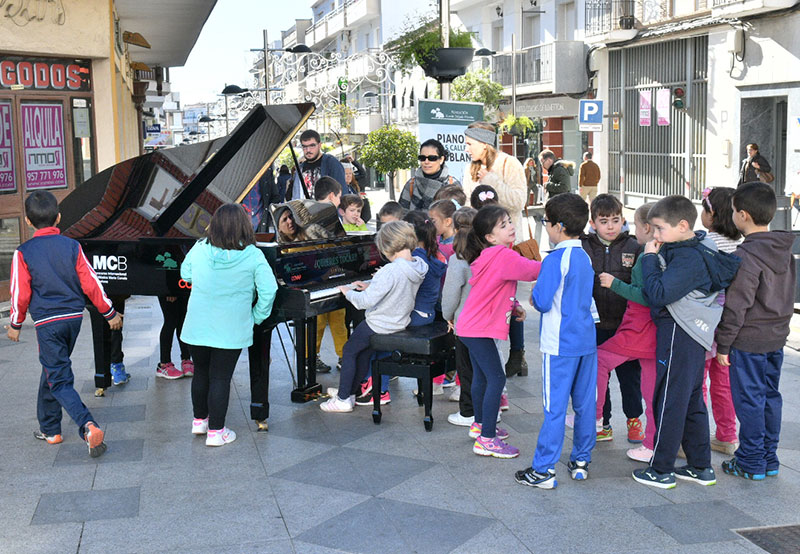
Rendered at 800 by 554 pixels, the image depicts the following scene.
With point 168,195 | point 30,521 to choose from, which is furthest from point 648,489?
point 168,195

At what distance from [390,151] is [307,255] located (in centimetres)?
1699

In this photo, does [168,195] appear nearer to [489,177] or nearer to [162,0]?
[489,177]

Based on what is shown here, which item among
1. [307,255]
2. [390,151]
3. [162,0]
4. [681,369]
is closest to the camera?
[681,369]

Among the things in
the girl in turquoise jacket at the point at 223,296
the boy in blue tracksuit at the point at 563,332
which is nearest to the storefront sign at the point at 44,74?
the girl in turquoise jacket at the point at 223,296

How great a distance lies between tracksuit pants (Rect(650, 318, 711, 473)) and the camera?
490 centimetres

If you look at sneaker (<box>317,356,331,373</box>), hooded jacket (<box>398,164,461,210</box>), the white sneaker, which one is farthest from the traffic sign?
the white sneaker

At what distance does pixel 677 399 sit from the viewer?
4.92 meters

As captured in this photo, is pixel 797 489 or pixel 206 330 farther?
pixel 206 330

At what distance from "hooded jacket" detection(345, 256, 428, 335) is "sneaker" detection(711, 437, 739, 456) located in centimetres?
208

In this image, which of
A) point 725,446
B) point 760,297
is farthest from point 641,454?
point 760,297

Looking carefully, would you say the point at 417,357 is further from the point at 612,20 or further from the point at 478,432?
the point at 612,20

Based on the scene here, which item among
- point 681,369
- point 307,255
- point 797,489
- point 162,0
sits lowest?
point 797,489

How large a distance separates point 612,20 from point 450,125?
15367 millimetres

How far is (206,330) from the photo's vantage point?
5.77 m
